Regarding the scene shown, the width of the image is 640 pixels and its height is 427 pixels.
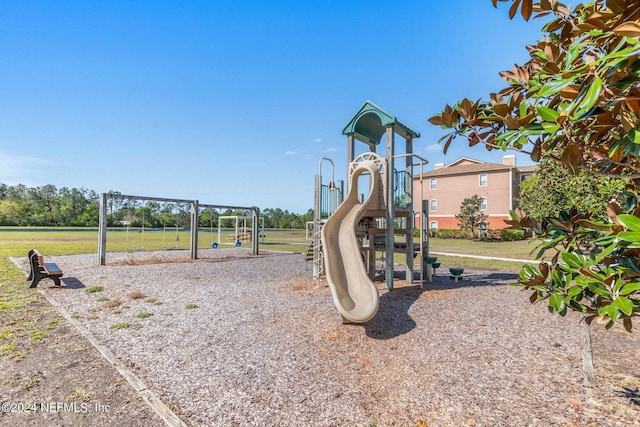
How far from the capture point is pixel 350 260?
22.4 feet

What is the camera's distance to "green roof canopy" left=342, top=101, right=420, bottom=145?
855cm

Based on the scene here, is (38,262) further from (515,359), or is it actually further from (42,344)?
(515,359)

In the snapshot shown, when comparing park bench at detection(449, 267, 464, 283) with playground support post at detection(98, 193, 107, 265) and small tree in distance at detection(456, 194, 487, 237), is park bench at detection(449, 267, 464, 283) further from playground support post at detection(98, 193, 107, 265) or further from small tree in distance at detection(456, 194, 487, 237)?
small tree in distance at detection(456, 194, 487, 237)

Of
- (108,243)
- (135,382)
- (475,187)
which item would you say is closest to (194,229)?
(135,382)

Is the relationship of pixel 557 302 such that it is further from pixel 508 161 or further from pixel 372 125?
pixel 508 161

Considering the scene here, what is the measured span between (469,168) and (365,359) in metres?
37.8

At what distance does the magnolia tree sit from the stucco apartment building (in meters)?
32.1

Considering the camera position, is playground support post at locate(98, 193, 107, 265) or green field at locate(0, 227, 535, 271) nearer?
playground support post at locate(98, 193, 107, 265)

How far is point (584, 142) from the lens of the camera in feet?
5.68

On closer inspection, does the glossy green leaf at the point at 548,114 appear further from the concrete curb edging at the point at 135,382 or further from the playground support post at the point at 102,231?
the playground support post at the point at 102,231

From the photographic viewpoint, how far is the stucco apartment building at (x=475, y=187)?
34.8 m

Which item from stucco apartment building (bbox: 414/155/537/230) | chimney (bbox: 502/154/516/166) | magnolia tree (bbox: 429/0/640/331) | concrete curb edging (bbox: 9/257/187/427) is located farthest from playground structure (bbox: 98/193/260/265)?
chimney (bbox: 502/154/516/166)

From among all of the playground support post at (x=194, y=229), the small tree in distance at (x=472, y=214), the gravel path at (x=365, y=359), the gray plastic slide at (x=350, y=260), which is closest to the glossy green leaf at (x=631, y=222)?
the gravel path at (x=365, y=359)

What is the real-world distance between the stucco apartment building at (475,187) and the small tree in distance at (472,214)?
2.14m
